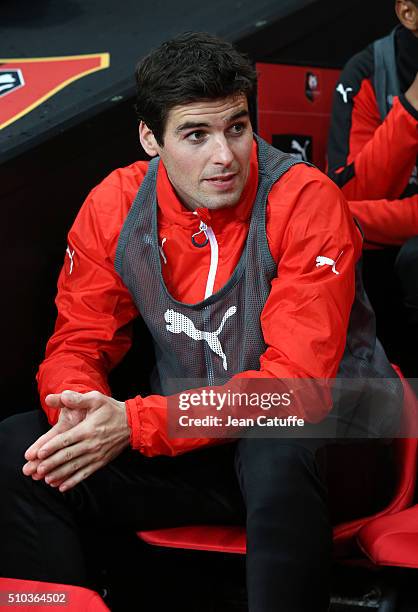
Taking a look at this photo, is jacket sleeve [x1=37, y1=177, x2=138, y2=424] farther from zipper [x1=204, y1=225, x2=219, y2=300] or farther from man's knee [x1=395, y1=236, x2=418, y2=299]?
→ man's knee [x1=395, y1=236, x2=418, y2=299]

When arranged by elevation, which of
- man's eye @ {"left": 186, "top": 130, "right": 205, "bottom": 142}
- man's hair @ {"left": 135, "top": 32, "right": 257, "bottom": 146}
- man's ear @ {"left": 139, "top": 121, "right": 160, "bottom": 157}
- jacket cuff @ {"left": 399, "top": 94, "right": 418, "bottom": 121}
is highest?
man's hair @ {"left": 135, "top": 32, "right": 257, "bottom": 146}

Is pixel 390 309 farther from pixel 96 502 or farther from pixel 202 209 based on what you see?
pixel 96 502

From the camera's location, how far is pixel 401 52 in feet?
7.29

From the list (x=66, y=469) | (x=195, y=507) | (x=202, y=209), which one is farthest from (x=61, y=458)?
(x=202, y=209)

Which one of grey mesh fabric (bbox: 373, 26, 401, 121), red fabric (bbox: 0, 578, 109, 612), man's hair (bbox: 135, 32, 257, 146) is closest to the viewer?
red fabric (bbox: 0, 578, 109, 612)

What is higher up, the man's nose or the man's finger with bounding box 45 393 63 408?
the man's nose

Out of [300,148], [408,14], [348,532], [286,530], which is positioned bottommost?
[348,532]

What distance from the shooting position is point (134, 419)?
5.07 feet

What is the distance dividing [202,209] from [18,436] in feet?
1.51

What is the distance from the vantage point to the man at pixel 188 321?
1529 mm

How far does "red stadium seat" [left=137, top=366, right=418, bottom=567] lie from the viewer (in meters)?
1.55

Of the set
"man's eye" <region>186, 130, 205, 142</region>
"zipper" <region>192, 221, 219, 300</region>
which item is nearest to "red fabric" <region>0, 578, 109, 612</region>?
"zipper" <region>192, 221, 219, 300</region>

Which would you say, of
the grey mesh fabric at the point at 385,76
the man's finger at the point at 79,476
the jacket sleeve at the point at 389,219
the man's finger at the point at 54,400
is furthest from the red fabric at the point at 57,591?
the grey mesh fabric at the point at 385,76

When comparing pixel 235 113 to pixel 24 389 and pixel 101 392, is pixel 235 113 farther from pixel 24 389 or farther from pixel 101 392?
pixel 24 389
